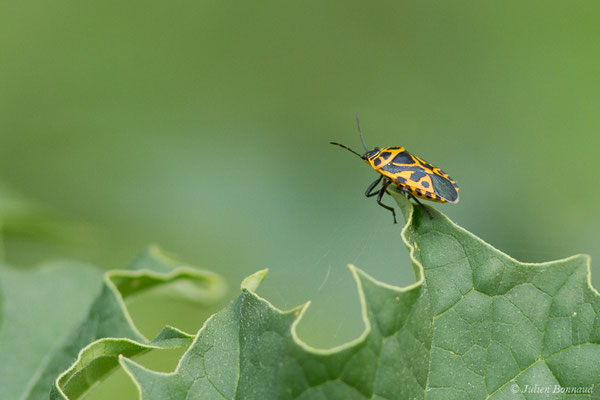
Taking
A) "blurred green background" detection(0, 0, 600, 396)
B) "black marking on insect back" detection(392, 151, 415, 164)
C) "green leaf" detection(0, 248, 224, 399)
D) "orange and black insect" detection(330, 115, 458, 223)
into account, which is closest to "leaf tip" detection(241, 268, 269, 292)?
"green leaf" detection(0, 248, 224, 399)

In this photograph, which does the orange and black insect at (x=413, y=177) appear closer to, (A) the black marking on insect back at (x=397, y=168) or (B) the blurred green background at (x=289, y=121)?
(A) the black marking on insect back at (x=397, y=168)

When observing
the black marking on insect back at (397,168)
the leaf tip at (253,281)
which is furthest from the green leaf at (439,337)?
the black marking on insect back at (397,168)

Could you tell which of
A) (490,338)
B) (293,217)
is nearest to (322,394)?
(490,338)

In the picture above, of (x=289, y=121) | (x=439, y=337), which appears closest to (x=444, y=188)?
(x=439, y=337)

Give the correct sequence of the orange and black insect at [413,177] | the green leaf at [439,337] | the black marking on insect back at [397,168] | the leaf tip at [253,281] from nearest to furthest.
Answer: the green leaf at [439,337], the leaf tip at [253,281], the orange and black insect at [413,177], the black marking on insect back at [397,168]

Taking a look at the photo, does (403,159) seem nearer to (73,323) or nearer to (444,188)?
(444,188)

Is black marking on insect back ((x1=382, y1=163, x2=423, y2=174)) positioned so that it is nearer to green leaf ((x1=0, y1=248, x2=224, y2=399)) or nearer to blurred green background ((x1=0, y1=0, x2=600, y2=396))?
green leaf ((x1=0, y1=248, x2=224, y2=399))
